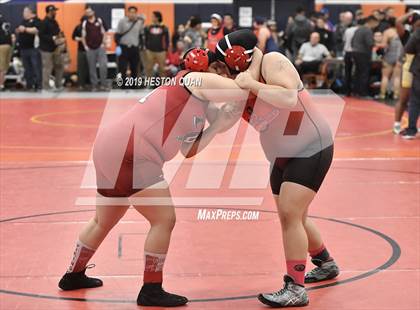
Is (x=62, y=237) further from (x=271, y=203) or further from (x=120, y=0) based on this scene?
(x=120, y=0)

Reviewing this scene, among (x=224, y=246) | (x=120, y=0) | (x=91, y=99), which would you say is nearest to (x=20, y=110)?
(x=91, y=99)

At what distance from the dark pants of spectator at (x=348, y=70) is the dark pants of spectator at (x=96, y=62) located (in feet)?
19.3

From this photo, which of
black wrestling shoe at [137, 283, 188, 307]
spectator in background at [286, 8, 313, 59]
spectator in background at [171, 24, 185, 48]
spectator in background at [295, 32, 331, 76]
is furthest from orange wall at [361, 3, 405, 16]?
black wrestling shoe at [137, 283, 188, 307]

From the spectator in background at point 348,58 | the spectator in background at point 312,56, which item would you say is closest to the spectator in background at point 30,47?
the spectator in background at point 312,56

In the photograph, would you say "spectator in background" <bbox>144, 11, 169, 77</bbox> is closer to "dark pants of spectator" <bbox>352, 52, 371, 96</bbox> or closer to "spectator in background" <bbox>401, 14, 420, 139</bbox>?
"dark pants of spectator" <bbox>352, 52, 371, 96</bbox>

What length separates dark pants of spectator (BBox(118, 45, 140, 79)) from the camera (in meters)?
21.9

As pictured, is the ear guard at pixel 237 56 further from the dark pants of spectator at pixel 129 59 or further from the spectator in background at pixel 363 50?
the dark pants of spectator at pixel 129 59

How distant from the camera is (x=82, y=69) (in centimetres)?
2280

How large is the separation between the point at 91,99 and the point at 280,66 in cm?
1541

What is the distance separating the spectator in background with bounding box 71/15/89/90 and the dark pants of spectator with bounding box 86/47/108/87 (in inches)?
14.5

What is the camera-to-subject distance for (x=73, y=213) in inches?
339

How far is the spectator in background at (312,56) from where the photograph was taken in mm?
21531

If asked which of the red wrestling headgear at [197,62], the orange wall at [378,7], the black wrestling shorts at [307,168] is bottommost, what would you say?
the orange wall at [378,7]

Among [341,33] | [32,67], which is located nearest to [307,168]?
[32,67]
